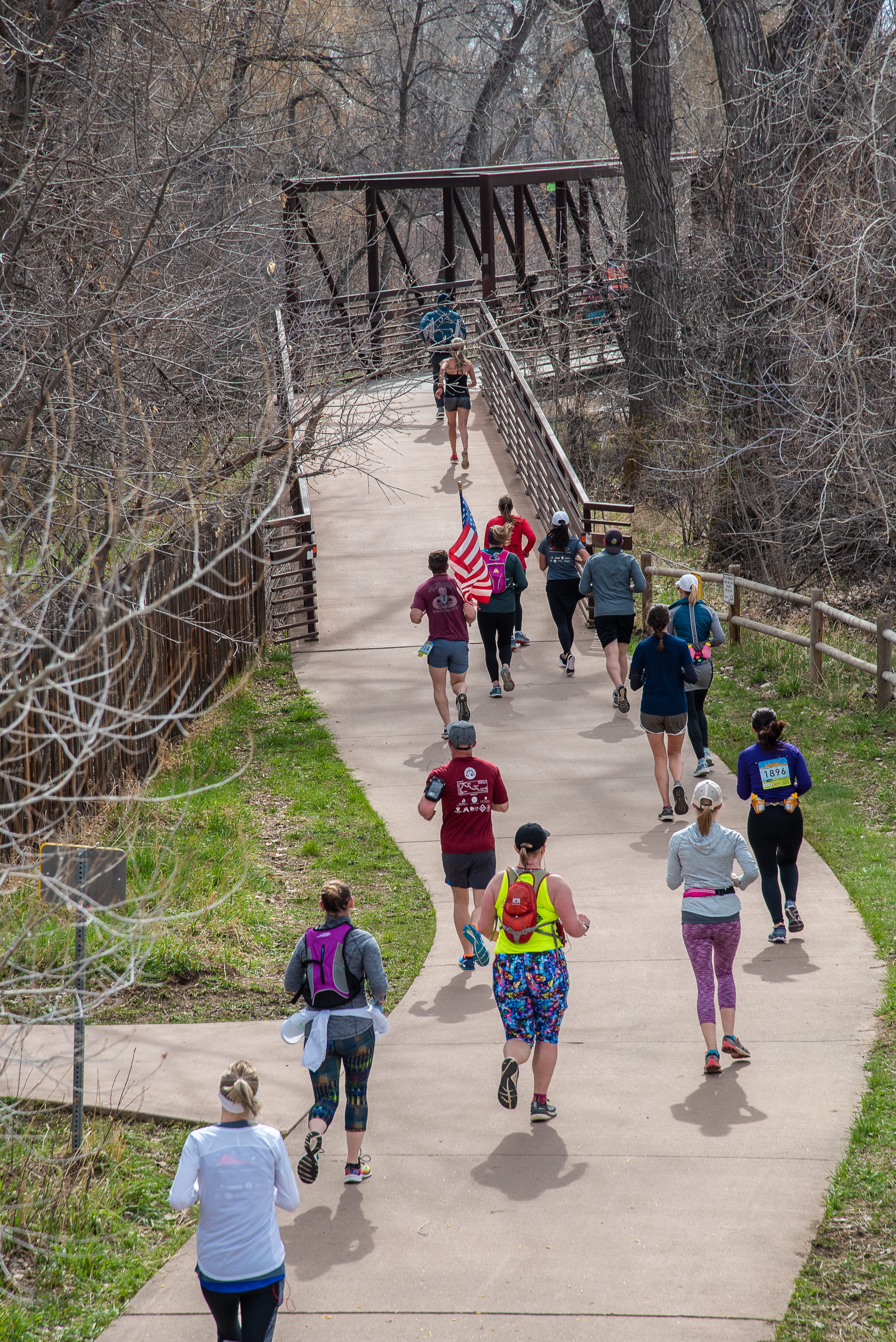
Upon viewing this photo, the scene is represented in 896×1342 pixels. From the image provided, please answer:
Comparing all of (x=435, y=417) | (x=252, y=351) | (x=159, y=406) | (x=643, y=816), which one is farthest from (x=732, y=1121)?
(x=435, y=417)

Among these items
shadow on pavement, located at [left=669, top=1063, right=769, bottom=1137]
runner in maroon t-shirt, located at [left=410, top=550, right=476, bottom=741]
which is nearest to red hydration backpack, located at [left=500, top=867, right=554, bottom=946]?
shadow on pavement, located at [left=669, top=1063, right=769, bottom=1137]

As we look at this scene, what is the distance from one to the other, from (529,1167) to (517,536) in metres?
9.08

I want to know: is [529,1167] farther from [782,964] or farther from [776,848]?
[776,848]

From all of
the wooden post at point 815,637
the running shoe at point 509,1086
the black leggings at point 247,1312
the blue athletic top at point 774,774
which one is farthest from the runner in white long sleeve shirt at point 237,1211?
the wooden post at point 815,637

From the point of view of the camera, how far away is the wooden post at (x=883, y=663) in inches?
495

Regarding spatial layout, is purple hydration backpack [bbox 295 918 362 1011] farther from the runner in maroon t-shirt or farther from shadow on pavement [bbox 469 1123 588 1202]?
the runner in maroon t-shirt

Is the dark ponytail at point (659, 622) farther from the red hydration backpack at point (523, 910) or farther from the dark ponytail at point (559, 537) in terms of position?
the red hydration backpack at point (523, 910)

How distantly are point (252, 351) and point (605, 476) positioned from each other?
9926 millimetres

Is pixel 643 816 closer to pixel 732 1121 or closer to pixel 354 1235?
pixel 732 1121

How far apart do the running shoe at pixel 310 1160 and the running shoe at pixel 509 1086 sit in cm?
85

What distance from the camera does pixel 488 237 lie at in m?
23.2

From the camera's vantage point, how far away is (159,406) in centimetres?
1337

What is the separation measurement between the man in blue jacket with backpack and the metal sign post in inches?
569

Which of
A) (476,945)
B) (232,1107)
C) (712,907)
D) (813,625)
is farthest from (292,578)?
(232,1107)
